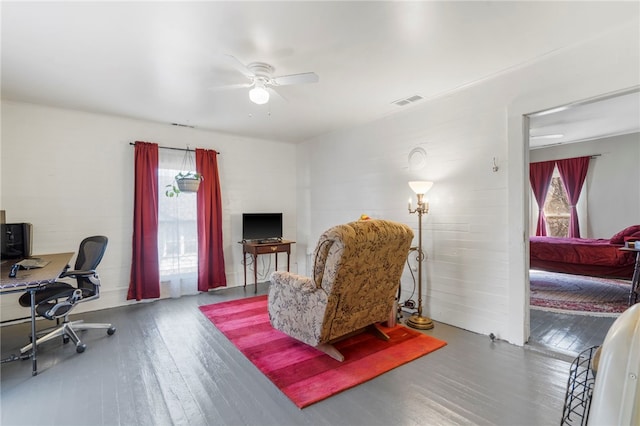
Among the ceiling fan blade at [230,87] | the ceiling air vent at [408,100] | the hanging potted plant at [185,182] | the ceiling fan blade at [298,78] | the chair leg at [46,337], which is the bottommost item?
the chair leg at [46,337]

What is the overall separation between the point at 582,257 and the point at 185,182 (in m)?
6.36

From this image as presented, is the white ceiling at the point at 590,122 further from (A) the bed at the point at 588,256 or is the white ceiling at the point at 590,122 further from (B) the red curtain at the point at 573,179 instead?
(A) the bed at the point at 588,256

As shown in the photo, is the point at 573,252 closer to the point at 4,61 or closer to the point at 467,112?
the point at 467,112

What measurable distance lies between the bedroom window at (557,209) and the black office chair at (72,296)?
8166 millimetres

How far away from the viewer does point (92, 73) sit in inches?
109

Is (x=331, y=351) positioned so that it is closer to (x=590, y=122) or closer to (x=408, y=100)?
(x=408, y=100)

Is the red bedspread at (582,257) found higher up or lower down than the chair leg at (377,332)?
higher up

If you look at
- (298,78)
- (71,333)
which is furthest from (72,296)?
(298,78)

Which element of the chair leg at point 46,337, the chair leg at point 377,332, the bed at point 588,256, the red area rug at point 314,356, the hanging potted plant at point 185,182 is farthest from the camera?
the bed at point 588,256

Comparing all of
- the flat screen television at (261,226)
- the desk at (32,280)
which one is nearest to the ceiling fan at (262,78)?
the desk at (32,280)

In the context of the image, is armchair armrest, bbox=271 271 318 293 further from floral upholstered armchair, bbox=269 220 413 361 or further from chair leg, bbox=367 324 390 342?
chair leg, bbox=367 324 390 342

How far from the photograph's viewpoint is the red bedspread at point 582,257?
468 cm

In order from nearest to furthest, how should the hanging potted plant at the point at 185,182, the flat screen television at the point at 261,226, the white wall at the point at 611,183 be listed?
1. the hanging potted plant at the point at 185,182
2. the flat screen television at the point at 261,226
3. the white wall at the point at 611,183

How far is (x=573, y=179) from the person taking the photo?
20.5 feet
